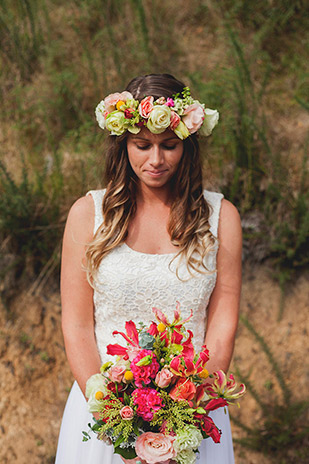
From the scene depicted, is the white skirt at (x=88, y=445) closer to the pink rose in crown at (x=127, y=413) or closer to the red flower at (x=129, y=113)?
the pink rose in crown at (x=127, y=413)

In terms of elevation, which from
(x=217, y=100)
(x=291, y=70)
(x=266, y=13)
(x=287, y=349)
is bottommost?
(x=287, y=349)

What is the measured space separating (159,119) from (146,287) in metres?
0.71

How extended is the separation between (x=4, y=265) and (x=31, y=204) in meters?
0.50

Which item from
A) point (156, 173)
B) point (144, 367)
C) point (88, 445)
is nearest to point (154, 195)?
point (156, 173)

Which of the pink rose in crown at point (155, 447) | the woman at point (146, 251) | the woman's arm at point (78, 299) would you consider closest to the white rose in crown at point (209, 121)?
the woman at point (146, 251)

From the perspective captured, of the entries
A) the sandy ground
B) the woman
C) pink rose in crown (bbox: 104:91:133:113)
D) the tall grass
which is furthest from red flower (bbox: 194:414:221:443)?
the sandy ground

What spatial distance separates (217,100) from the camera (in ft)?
12.8

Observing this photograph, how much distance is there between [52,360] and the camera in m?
3.80

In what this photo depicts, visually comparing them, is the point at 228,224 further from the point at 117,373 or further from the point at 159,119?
the point at 117,373

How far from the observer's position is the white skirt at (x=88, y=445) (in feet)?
7.24

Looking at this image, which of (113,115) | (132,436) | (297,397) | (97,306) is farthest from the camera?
(297,397)

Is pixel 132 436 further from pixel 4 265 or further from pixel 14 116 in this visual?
pixel 14 116

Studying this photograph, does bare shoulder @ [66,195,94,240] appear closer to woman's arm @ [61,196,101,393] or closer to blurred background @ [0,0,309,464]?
woman's arm @ [61,196,101,393]

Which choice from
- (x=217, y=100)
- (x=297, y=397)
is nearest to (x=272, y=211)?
(x=217, y=100)
